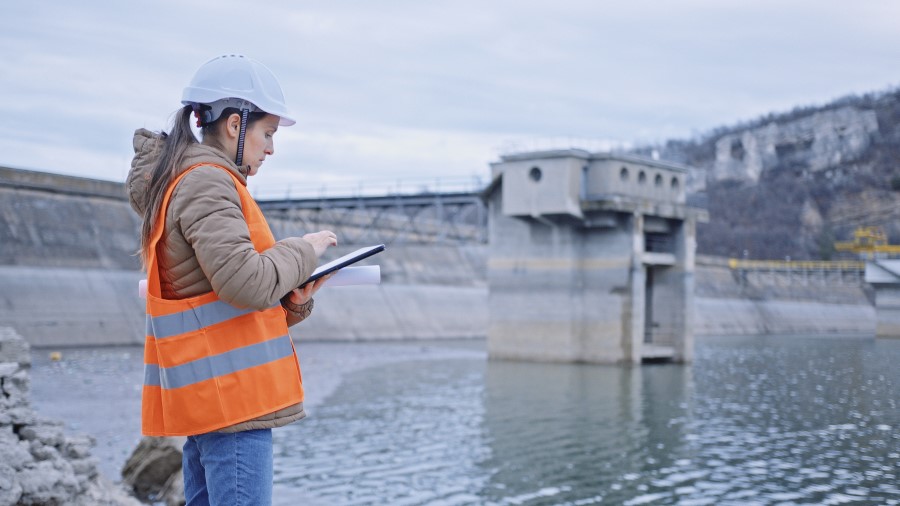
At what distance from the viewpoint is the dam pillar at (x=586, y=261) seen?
1340 inches

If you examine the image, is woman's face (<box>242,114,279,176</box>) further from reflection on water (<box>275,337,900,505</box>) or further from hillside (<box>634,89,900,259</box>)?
hillside (<box>634,89,900,259</box>)

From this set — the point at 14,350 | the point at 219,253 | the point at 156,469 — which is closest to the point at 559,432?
the point at 156,469

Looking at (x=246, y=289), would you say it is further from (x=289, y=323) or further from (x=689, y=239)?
(x=689, y=239)

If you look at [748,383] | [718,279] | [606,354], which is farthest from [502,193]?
[718,279]

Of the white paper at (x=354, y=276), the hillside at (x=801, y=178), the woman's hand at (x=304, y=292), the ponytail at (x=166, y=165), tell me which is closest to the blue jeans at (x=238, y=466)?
the woman's hand at (x=304, y=292)

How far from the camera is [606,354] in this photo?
111ft

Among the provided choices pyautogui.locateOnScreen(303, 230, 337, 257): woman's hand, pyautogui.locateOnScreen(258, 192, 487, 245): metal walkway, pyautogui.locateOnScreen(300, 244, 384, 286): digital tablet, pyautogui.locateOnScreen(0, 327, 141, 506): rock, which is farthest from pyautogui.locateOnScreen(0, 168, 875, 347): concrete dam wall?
pyautogui.locateOnScreen(300, 244, 384, 286): digital tablet

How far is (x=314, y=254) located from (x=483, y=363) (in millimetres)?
30593

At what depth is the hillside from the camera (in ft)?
363

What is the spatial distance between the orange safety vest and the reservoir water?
7.93 metres

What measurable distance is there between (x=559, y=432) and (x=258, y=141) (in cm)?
1374

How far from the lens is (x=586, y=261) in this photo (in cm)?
3491

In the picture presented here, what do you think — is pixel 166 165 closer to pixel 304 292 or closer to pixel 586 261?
pixel 304 292

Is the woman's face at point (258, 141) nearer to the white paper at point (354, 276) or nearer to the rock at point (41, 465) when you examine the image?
the white paper at point (354, 276)
